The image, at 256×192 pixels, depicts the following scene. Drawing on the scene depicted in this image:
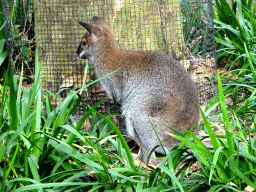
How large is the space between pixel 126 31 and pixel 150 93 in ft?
5.26

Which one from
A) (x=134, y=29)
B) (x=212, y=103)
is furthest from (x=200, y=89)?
(x=134, y=29)

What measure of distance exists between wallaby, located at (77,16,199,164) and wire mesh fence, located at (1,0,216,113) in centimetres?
64

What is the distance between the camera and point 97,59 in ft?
15.5

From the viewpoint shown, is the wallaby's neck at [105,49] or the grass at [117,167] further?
the wallaby's neck at [105,49]

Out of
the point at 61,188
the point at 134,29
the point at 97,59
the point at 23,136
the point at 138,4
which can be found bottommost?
the point at 61,188

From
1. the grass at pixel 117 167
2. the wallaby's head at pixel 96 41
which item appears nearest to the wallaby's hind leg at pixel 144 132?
the grass at pixel 117 167

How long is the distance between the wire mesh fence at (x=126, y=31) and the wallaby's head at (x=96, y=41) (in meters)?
0.35

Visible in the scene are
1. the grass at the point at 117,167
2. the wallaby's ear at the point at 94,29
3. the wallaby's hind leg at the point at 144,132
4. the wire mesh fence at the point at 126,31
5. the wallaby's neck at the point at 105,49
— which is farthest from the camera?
the wire mesh fence at the point at 126,31

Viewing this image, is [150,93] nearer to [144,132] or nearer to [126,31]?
[144,132]

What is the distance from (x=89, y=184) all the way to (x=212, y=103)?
259cm

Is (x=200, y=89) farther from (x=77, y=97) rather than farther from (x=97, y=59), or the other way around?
(x=77, y=97)

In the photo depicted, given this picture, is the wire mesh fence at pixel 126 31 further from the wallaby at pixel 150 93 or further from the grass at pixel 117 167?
the grass at pixel 117 167

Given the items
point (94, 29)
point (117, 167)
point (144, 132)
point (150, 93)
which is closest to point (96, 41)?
point (94, 29)

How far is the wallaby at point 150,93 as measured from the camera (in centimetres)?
382
